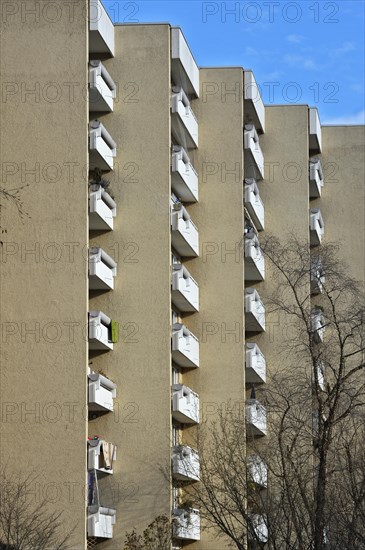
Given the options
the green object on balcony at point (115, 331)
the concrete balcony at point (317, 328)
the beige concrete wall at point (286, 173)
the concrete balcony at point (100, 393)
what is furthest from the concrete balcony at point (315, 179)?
the concrete balcony at point (100, 393)

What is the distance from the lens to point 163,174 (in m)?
43.9

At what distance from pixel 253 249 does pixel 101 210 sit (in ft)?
38.2

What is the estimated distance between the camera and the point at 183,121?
4712 cm

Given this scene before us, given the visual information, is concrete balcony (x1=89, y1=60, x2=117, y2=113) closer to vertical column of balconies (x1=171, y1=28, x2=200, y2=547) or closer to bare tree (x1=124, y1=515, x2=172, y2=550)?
vertical column of balconies (x1=171, y1=28, x2=200, y2=547)

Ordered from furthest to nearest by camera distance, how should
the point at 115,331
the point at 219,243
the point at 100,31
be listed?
1. the point at 219,243
2. the point at 115,331
3. the point at 100,31

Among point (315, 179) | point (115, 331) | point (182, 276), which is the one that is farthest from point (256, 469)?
point (315, 179)

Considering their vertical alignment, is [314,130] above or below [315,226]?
above

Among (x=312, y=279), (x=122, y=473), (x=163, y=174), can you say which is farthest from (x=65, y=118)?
(x=122, y=473)

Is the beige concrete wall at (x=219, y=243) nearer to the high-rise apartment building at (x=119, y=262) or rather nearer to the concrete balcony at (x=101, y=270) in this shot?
the high-rise apartment building at (x=119, y=262)

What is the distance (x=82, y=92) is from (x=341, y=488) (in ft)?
48.5

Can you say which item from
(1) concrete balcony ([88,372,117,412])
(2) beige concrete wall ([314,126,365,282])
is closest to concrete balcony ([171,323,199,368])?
(1) concrete balcony ([88,372,117,412])

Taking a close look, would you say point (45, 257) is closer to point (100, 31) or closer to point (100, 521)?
point (100, 31)

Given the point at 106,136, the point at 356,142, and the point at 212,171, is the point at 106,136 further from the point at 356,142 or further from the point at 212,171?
A: the point at 356,142

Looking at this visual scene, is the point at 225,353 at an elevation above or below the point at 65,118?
below
